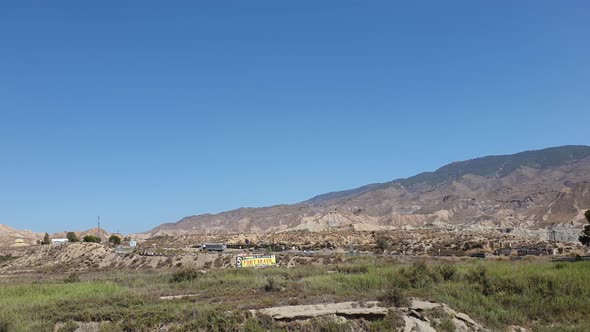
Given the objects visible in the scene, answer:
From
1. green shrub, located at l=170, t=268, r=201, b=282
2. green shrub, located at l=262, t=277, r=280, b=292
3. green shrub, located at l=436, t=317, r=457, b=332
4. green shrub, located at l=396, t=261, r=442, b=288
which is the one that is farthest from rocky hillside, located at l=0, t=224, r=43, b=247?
green shrub, located at l=436, t=317, r=457, b=332

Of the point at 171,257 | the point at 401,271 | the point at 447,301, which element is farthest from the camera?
the point at 171,257

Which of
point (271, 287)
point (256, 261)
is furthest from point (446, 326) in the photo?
point (256, 261)

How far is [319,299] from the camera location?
20.7 metres

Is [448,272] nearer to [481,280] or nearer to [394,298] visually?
[481,280]

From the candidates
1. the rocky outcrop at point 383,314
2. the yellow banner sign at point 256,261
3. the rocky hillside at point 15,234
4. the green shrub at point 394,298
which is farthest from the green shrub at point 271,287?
the rocky hillside at point 15,234

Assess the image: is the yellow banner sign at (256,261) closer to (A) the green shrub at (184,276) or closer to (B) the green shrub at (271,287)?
(A) the green shrub at (184,276)

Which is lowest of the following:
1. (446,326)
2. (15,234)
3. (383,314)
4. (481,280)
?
(446,326)

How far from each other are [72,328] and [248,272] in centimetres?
1955

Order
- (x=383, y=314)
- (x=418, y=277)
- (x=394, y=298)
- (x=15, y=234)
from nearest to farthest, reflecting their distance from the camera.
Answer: (x=383, y=314), (x=394, y=298), (x=418, y=277), (x=15, y=234)

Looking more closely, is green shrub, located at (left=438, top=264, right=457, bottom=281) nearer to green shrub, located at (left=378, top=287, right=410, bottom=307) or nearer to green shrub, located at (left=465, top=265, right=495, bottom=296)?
green shrub, located at (left=465, top=265, right=495, bottom=296)

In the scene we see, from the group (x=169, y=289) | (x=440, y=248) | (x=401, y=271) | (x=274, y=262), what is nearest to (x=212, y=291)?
(x=169, y=289)

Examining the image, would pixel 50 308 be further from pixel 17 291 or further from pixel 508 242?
pixel 508 242

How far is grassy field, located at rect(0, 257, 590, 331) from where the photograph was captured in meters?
18.0

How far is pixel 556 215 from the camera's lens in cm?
14225
